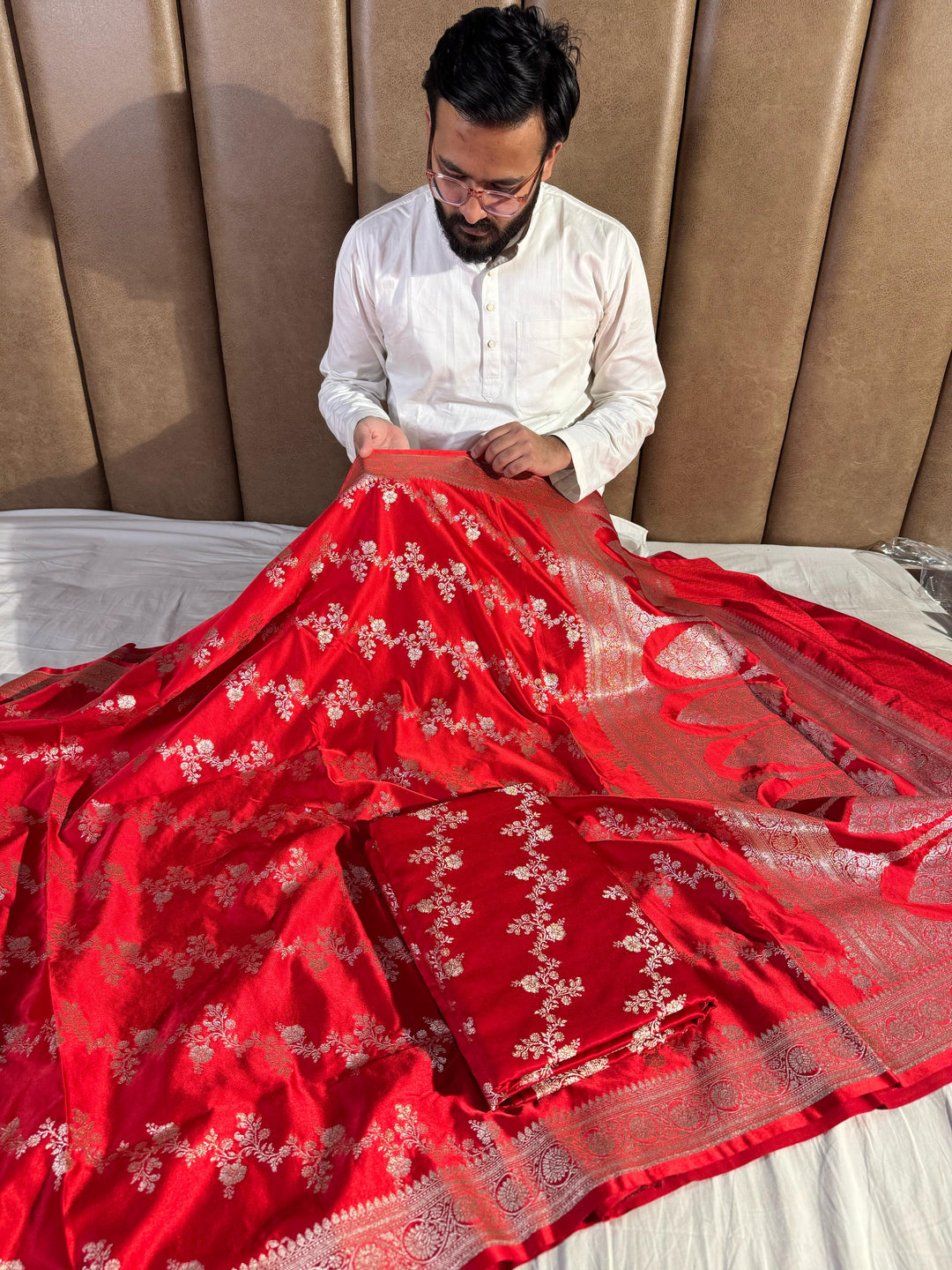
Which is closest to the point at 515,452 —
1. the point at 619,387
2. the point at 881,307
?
the point at 619,387

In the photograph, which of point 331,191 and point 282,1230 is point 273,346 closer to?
point 331,191

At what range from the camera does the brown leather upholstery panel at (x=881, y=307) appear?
1.55 metres

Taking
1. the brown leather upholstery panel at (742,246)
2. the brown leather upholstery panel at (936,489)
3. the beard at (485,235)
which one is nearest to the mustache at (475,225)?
the beard at (485,235)

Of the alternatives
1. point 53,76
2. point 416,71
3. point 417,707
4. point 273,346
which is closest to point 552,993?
point 417,707

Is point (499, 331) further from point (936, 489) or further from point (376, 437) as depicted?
point (936, 489)

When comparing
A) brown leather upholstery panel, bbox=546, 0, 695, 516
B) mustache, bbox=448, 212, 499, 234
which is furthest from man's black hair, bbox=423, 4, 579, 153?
brown leather upholstery panel, bbox=546, 0, 695, 516

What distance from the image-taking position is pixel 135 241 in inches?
69.7

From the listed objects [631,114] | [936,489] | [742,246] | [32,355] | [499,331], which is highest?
[631,114]

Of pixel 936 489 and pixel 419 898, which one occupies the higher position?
pixel 936 489

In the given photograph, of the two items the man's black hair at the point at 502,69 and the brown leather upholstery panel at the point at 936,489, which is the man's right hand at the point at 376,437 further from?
the brown leather upholstery panel at the point at 936,489

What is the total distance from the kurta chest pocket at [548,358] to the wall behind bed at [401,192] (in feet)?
0.91

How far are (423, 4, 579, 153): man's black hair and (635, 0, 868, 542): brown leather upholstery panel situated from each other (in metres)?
0.45

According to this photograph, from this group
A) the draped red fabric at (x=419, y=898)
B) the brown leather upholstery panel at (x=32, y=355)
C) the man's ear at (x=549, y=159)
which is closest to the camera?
the draped red fabric at (x=419, y=898)

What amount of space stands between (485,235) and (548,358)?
0.81 ft
